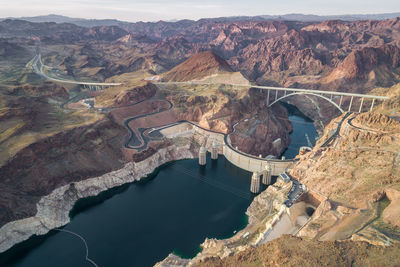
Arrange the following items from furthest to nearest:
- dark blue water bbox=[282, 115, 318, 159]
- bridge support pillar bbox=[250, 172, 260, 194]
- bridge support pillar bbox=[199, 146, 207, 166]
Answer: dark blue water bbox=[282, 115, 318, 159], bridge support pillar bbox=[199, 146, 207, 166], bridge support pillar bbox=[250, 172, 260, 194]

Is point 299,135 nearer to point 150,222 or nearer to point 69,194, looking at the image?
point 150,222

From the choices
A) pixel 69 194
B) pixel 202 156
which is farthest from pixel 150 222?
pixel 202 156

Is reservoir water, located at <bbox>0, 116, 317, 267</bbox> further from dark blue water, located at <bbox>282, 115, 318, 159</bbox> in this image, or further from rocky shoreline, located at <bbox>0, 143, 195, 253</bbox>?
dark blue water, located at <bbox>282, 115, 318, 159</bbox>

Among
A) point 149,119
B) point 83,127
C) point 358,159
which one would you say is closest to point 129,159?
point 83,127

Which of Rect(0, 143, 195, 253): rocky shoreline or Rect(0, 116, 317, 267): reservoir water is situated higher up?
Rect(0, 143, 195, 253): rocky shoreline

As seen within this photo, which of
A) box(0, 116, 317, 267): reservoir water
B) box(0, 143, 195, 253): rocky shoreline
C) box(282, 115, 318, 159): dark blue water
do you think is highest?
box(0, 143, 195, 253): rocky shoreline

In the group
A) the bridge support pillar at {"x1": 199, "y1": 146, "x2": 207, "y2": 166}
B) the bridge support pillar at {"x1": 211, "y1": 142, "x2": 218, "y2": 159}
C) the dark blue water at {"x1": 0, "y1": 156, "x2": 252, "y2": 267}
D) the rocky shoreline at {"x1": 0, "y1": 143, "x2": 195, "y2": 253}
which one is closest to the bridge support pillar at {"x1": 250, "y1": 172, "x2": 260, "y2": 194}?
the dark blue water at {"x1": 0, "y1": 156, "x2": 252, "y2": 267}

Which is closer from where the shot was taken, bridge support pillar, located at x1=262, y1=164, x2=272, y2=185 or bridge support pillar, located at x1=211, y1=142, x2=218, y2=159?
bridge support pillar, located at x1=262, y1=164, x2=272, y2=185

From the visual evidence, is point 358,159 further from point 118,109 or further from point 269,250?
point 118,109
